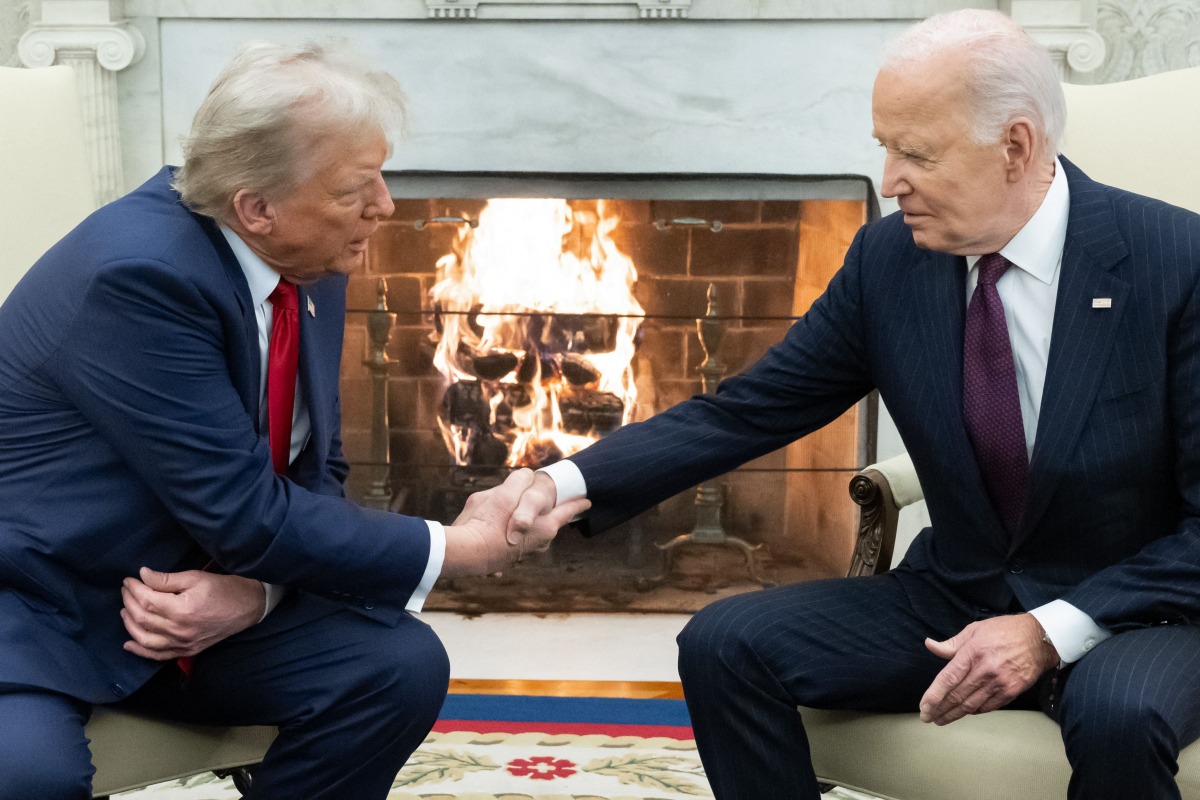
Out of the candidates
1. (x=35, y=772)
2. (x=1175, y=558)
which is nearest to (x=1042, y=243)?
(x=1175, y=558)

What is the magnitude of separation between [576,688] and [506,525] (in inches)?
47.1

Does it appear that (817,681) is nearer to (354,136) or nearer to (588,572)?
(354,136)

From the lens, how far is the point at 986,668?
1.50m

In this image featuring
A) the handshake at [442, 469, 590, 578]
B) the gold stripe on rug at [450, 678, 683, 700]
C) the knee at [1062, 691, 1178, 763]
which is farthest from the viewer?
the gold stripe on rug at [450, 678, 683, 700]

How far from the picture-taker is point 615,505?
1892mm

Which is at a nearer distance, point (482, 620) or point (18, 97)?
point (18, 97)

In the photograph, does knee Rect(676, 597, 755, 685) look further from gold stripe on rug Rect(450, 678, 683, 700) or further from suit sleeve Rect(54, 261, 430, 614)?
gold stripe on rug Rect(450, 678, 683, 700)

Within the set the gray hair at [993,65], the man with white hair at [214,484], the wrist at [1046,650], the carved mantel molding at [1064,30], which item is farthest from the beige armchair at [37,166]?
the carved mantel molding at [1064,30]

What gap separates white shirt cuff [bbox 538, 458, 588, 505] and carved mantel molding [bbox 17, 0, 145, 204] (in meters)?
1.67

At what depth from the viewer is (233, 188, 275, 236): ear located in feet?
5.25

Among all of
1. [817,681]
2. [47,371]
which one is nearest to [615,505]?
[817,681]

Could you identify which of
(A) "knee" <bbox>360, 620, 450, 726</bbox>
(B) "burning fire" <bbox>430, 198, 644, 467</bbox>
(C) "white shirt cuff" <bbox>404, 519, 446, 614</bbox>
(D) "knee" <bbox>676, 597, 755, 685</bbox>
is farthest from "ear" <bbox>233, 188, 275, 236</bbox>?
(B) "burning fire" <bbox>430, 198, 644, 467</bbox>

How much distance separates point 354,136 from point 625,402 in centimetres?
188

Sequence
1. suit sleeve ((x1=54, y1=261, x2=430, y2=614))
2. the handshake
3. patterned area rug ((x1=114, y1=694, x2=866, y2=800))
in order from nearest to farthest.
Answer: suit sleeve ((x1=54, y1=261, x2=430, y2=614)), the handshake, patterned area rug ((x1=114, y1=694, x2=866, y2=800))
